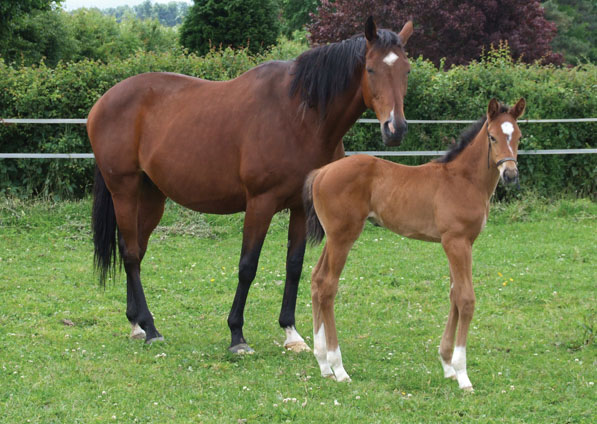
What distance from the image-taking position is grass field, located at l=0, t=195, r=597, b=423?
14.7 ft

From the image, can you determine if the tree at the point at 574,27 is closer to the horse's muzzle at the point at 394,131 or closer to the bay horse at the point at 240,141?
the bay horse at the point at 240,141

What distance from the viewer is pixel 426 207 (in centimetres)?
486

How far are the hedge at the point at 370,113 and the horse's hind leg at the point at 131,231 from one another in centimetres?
505

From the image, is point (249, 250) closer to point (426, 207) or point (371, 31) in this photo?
point (426, 207)

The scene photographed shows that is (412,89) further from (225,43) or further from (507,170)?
(225,43)

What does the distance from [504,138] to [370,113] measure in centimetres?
755

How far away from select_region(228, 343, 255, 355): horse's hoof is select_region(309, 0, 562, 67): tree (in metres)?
18.2

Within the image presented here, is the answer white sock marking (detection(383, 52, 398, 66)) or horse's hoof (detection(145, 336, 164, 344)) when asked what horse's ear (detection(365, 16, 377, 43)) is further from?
horse's hoof (detection(145, 336, 164, 344))

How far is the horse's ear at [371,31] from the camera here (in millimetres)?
5122

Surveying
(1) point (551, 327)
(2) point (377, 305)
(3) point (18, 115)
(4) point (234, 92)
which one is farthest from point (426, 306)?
(3) point (18, 115)

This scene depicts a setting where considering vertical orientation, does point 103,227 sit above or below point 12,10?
below

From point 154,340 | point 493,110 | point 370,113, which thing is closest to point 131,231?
point 154,340

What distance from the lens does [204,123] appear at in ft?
19.8

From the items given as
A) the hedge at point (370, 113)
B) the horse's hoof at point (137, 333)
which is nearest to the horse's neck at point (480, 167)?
the horse's hoof at point (137, 333)
